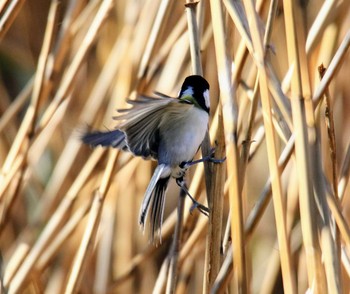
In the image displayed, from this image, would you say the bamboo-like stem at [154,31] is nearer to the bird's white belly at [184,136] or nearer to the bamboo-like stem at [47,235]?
the bird's white belly at [184,136]

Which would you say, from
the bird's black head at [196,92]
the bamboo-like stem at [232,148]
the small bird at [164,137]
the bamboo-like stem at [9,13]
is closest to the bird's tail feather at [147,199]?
the small bird at [164,137]

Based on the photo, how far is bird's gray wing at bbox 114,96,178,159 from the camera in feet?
3.15

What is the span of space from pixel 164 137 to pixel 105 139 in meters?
0.12

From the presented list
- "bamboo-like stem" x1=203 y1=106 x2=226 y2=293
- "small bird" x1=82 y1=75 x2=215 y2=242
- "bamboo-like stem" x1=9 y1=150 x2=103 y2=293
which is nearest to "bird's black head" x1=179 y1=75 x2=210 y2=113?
"small bird" x1=82 y1=75 x2=215 y2=242

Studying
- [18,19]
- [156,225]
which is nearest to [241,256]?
[156,225]

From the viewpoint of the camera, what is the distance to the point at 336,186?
99 centimetres

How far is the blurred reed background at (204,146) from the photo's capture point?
2.85 ft

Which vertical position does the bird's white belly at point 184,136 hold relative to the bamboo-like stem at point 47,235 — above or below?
above

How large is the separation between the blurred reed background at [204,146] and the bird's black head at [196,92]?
33 millimetres

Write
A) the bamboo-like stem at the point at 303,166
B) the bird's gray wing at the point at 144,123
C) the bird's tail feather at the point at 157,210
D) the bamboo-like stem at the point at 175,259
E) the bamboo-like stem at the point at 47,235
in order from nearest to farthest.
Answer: the bamboo-like stem at the point at 303,166 < the bird's gray wing at the point at 144,123 < the bamboo-like stem at the point at 175,259 < the bird's tail feather at the point at 157,210 < the bamboo-like stem at the point at 47,235

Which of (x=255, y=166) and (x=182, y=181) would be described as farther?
(x=255, y=166)

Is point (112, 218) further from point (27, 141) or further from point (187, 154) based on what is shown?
point (187, 154)

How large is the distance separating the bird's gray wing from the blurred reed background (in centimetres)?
6

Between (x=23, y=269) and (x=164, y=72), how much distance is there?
0.52 metres
